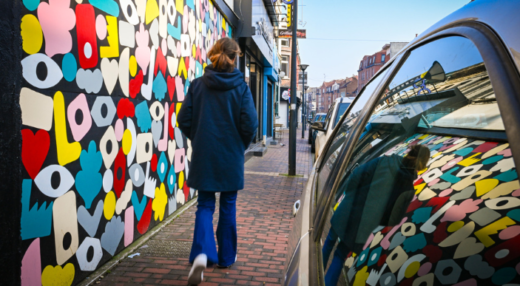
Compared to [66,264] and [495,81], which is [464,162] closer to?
[495,81]

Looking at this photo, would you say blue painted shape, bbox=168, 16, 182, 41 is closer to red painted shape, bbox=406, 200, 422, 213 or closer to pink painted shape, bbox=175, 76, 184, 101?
pink painted shape, bbox=175, 76, 184, 101

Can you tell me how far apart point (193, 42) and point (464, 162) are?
5.96m

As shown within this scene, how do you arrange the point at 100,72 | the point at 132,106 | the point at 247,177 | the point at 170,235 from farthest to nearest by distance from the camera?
1. the point at 247,177
2. the point at 170,235
3. the point at 132,106
4. the point at 100,72

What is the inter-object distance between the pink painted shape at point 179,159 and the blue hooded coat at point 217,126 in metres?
2.34

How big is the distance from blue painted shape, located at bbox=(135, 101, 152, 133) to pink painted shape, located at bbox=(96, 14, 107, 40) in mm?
945

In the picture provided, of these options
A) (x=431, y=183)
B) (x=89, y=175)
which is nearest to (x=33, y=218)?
(x=89, y=175)

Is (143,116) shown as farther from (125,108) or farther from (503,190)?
(503,190)

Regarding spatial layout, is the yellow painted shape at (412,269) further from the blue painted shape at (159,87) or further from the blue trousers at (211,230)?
the blue painted shape at (159,87)

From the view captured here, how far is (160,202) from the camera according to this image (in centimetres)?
498

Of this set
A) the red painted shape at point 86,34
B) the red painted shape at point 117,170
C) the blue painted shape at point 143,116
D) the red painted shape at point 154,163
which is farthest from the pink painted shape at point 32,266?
the red painted shape at point 154,163

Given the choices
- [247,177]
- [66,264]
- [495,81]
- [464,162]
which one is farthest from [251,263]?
[247,177]

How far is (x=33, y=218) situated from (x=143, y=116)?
6.52 ft

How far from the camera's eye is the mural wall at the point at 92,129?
8.69ft

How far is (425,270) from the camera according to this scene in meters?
0.82
